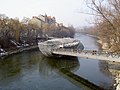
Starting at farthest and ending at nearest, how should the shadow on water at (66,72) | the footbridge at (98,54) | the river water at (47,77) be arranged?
the footbridge at (98,54) → the shadow on water at (66,72) → the river water at (47,77)

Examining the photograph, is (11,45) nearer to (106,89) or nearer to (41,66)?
(41,66)

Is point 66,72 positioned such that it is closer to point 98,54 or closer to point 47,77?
point 47,77

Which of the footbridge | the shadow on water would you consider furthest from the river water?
the footbridge

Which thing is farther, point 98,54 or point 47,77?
point 98,54

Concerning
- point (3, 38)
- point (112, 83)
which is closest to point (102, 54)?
point (112, 83)

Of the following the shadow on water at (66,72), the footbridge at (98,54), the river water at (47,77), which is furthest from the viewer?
the footbridge at (98,54)

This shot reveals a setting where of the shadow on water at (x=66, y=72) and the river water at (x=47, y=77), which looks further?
the shadow on water at (x=66, y=72)

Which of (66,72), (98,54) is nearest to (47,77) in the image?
(66,72)

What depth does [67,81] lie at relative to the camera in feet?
81.1

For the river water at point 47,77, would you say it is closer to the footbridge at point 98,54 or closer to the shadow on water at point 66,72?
the shadow on water at point 66,72

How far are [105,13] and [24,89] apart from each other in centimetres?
1179

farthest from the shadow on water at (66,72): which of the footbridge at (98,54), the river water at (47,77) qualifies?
the footbridge at (98,54)

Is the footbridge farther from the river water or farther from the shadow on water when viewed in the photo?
the shadow on water

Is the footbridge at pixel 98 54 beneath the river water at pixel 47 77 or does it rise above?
above
